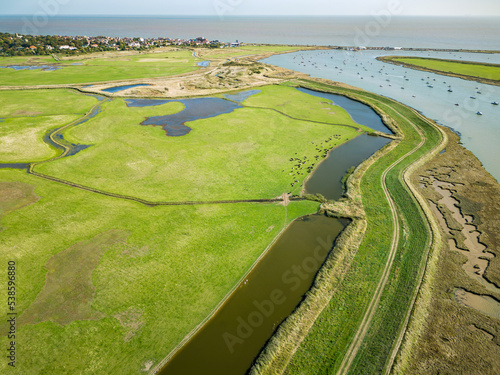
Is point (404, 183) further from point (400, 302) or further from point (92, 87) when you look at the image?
point (92, 87)

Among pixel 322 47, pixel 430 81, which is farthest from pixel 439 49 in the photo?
pixel 430 81

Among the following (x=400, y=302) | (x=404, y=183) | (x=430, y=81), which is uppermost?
(x=430, y=81)

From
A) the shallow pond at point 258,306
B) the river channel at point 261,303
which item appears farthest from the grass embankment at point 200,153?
the shallow pond at point 258,306

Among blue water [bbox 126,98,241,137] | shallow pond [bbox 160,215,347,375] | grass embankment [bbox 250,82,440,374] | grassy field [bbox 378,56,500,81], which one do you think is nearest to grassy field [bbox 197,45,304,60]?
grassy field [bbox 378,56,500,81]

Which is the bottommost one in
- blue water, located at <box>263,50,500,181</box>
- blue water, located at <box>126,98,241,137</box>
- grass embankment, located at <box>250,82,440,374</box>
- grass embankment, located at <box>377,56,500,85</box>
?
grass embankment, located at <box>250,82,440,374</box>

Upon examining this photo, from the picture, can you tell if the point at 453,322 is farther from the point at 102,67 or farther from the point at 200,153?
the point at 102,67

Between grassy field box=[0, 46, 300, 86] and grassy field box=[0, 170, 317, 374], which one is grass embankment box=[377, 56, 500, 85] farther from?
grassy field box=[0, 170, 317, 374]

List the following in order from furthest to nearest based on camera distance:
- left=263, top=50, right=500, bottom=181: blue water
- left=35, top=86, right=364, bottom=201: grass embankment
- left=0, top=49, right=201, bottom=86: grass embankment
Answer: left=0, top=49, right=201, bottom=86: grass embankment, left=263, top=50, right=500, bottom=181: blue water, left=35, top=86, right=364, bottom=201: grass embankment
